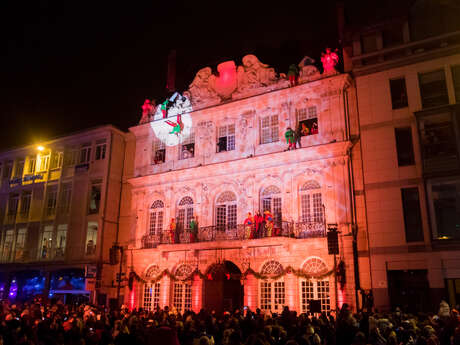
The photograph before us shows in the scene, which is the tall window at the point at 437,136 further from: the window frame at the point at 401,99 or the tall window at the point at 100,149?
the tall window at the point at 100,149

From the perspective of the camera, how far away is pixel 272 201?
23688 mm

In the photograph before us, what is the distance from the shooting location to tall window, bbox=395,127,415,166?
20.8 metres

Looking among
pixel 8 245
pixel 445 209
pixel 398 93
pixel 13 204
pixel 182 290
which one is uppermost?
pixel 398 93

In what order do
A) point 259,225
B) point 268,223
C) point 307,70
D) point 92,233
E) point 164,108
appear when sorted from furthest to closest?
point 92,233, point 164,108, point 307,70, point 259,225, point 268,223

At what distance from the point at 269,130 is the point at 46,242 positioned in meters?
19.9

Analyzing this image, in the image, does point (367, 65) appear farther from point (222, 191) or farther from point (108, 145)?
point (108, 145)

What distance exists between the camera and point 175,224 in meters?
26.1

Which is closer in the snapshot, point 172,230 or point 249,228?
point 249,228

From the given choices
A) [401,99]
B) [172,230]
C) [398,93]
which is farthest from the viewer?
[172,230]

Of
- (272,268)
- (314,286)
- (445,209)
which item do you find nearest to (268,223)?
(272,268)

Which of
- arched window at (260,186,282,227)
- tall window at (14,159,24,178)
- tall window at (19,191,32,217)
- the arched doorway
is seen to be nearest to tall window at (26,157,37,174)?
tall window at (14,159,24,178)

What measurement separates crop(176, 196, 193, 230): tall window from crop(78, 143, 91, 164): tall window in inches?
387

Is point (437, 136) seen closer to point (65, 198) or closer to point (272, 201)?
point (272, 201)

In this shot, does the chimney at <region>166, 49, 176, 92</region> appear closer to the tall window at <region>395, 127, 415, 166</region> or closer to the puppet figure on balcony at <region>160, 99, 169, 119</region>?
the puppet figure on balcony at <region>160, 99, 169, 119</region>
